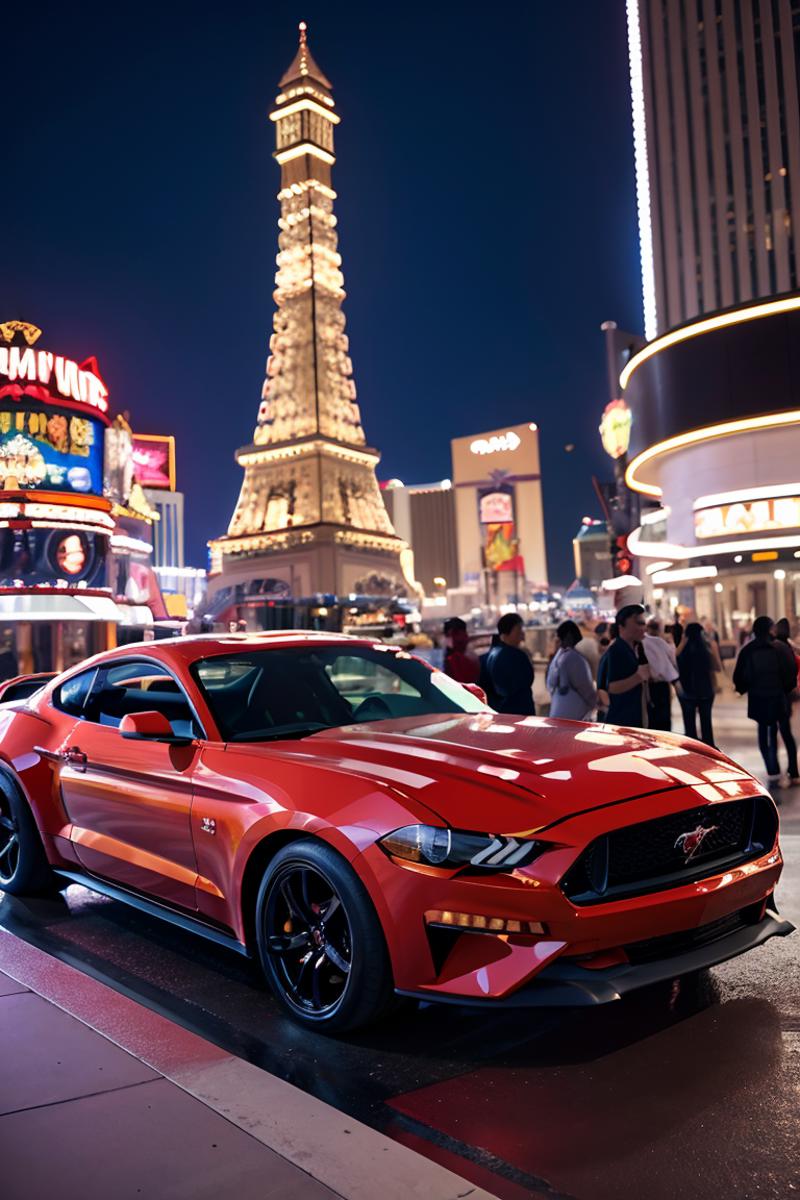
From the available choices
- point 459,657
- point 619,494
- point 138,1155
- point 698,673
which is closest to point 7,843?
point 138,1155

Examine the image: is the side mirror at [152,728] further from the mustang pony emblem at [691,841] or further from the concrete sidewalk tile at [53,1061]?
the mustang pony emblem at [691,841]

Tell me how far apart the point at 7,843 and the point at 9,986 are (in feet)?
5.99

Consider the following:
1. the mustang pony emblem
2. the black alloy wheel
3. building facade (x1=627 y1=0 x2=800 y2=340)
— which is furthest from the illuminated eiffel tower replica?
the mustang pony emblem

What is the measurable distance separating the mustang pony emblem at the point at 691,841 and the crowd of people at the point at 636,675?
400 centimetres

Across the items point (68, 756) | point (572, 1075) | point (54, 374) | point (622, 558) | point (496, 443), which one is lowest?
point (572, 1075)

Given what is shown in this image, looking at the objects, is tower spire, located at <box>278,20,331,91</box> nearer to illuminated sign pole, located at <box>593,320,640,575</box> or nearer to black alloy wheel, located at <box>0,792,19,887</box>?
illuminated sign pole, located at <box>593,320,640,575</box>

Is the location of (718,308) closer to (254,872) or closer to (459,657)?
(459,657)

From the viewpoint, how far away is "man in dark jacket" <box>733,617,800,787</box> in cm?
898

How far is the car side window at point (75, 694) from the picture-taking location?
17.7 ft

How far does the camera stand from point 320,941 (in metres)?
3.49

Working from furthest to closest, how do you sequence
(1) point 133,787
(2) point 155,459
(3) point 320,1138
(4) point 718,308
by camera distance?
(2) point 155,459
(4) point 718,308
(1) point 133,787
(3) point 320,1138

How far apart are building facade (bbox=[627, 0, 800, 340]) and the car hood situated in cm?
8038

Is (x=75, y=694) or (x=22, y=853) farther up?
(x=75, y=694)

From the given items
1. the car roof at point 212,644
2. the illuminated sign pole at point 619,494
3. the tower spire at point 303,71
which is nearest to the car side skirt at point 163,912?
the car roof at point 212,644
